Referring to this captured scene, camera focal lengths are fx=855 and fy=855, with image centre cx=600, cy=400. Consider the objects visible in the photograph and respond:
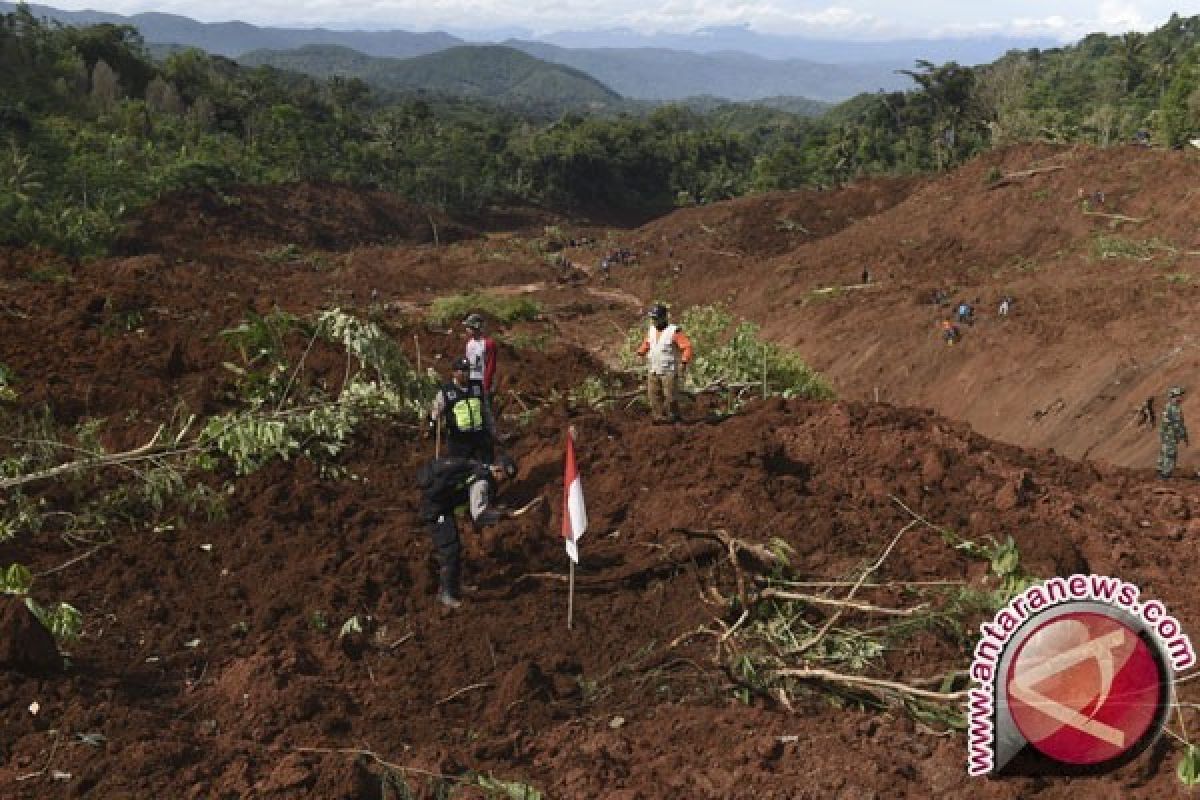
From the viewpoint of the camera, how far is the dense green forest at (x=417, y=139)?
2978 cm

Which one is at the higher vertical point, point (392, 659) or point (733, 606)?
point (733, 606)

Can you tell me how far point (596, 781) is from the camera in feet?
12.5

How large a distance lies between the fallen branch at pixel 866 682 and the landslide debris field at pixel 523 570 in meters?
0.06

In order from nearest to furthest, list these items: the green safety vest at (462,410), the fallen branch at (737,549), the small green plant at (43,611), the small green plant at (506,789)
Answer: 1. the small green plant at (506,789)
2. the small green plant at (43,611)
3. the fallen branch at (737,549)
4. the green safety vest at (462,410)

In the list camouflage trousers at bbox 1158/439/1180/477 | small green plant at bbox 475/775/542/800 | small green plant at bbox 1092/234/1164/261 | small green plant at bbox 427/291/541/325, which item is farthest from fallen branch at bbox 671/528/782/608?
small green plant at bbox 1092/234/1164/261

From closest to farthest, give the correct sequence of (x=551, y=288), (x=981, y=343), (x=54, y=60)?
(x=981, y=343), (x=551, y=288), (x=54, y=60)

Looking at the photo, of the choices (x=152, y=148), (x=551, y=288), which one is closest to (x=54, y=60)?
(x=152, y=148)

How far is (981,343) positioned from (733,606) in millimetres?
11416

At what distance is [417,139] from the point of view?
180ft

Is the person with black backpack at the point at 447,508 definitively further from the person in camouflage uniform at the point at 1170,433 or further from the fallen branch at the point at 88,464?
the person in camouflage uniform at the point at 1170,433

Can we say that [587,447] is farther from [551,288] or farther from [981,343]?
[551,288]

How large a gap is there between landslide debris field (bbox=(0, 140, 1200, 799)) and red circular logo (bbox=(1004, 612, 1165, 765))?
0.93 metres

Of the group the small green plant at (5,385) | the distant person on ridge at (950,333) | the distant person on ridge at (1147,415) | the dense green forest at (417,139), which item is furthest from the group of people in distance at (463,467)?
the dense green forest at (417,139)

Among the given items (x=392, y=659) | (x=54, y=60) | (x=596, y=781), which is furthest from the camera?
(x=54, y=60)
